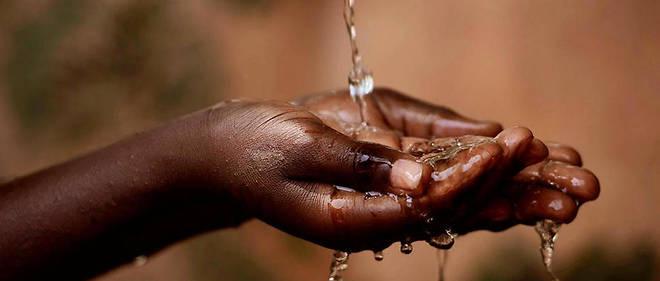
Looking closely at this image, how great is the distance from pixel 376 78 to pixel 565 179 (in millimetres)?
1892

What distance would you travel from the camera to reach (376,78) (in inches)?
128

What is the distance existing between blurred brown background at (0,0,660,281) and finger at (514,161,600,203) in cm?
145

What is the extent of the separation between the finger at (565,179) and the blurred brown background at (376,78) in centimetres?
145

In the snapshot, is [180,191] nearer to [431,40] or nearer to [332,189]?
[332,189]

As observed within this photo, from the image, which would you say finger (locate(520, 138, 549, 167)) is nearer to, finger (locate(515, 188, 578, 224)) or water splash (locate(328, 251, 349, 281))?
finger (locate(515, 188, 578, 224))

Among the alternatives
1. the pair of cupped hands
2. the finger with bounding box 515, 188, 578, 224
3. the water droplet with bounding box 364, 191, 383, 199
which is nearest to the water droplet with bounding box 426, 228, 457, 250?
the pair of cupped hands

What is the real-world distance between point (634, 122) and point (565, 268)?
593mm

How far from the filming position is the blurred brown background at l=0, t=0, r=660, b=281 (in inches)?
108

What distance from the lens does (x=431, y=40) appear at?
10.1 ft

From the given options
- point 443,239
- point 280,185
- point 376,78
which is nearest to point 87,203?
point 280,185

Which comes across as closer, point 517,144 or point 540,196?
point 517,144

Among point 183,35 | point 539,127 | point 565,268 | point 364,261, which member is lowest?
point 364,261

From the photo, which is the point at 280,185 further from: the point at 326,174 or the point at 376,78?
the point at 376,78

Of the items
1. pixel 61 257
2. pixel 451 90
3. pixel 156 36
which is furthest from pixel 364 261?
pixel 61 257
